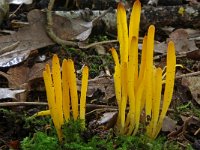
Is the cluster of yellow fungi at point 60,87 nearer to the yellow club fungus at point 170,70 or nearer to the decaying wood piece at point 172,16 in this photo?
the yellow club fungus at point 170,70

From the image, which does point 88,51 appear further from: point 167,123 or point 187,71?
point 167,123

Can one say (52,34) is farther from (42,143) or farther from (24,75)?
(42,143)

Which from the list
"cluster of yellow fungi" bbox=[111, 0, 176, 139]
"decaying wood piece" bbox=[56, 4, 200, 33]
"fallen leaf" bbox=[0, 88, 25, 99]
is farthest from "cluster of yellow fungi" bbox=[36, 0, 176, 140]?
"decaying wood piece" bbox=[56, 4, 200, 33]

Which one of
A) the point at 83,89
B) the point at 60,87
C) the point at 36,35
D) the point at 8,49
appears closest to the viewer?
the point at 60,87

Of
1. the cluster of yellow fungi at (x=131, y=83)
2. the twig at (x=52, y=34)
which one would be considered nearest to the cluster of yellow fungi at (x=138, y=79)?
the cluster of yellow fungi at (x=131, y=83)

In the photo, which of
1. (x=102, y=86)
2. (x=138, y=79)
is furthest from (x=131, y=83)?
(x=102, y=86)

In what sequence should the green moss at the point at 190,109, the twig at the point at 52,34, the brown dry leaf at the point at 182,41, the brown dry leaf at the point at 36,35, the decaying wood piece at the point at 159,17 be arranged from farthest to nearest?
the decaying wood piece at the point at 159,17 < the brown dry leaf at the point at 182,41 < the twig at the point at 52,34 < the brown dry leaf at the point at 36,35 < the green moss at the point at 190,109
